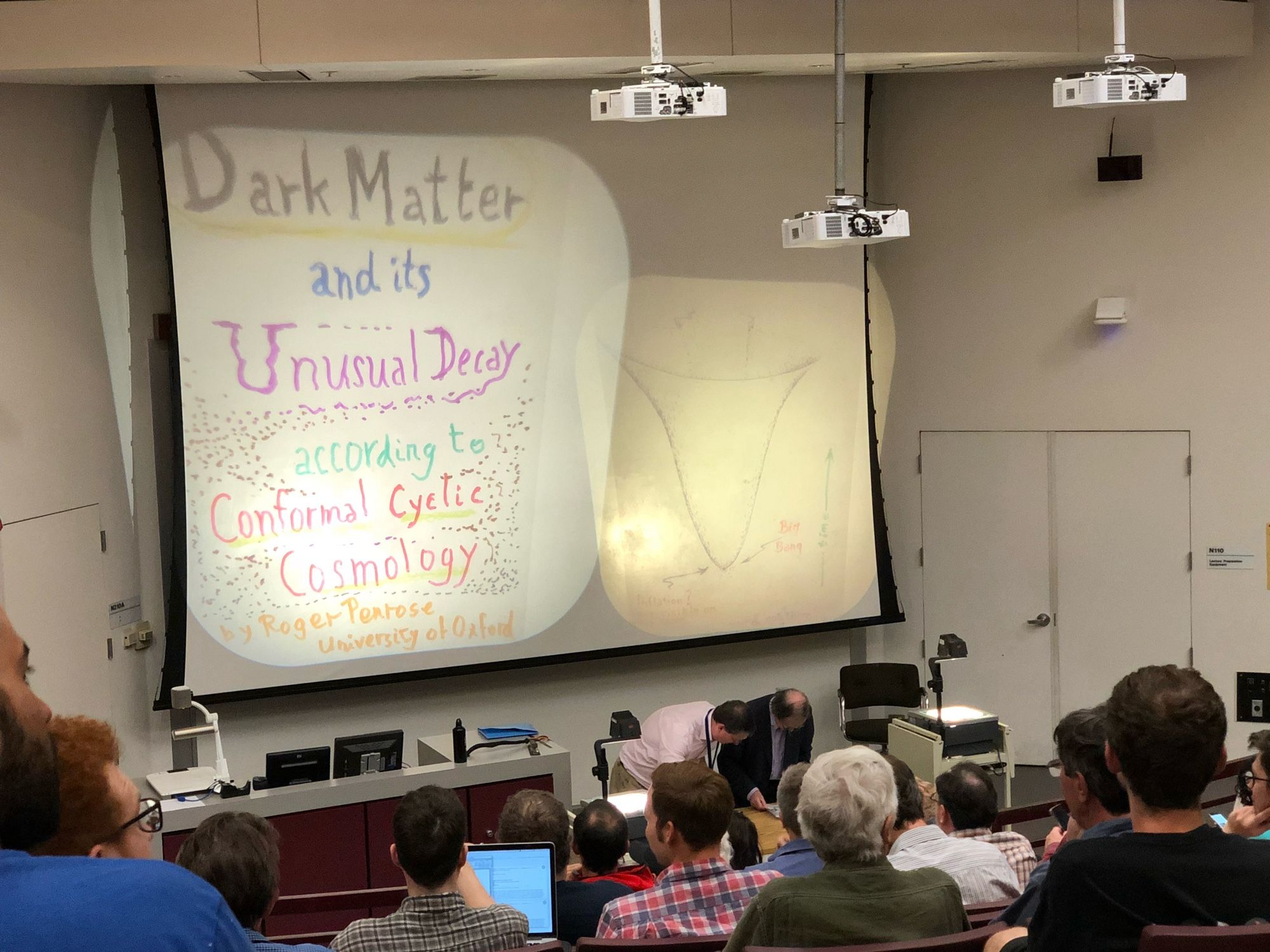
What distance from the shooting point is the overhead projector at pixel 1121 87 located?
5.27 m

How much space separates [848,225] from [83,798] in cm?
457

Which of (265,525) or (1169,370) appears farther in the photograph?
(1169,370)

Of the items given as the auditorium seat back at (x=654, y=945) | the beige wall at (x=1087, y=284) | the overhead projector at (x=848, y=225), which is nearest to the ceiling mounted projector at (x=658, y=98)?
the overhead projector at (x=848, y=225)

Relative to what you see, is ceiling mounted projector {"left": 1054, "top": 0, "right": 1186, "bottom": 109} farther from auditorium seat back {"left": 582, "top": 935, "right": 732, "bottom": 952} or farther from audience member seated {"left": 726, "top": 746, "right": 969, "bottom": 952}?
auditorium seat back {"left": 582, "top": 935, "right": 732, "bottom": 952}

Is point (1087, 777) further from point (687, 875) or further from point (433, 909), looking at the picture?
point (433, 909)

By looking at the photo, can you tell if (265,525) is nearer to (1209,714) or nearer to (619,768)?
(619,768)

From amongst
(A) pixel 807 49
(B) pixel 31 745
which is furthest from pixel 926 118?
(B) pixel 31 745

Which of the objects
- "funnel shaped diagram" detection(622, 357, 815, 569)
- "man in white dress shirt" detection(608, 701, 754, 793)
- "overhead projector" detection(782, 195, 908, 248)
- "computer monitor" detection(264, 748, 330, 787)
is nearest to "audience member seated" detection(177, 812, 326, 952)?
"computer monitor" detection(264, 748, 330, 787)

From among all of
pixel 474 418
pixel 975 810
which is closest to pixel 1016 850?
pixel 975 810

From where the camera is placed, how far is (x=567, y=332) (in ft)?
23.4

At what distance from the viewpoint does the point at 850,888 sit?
2479 mm

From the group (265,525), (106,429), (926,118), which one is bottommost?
(265,525)

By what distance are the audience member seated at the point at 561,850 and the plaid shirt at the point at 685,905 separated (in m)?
0.46

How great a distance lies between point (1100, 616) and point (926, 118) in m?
3.25
